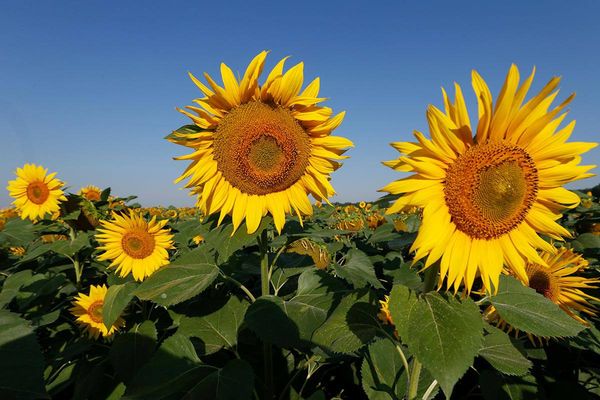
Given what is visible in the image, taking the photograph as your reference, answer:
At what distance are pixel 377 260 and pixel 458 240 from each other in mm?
2952

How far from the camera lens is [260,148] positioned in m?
2.48

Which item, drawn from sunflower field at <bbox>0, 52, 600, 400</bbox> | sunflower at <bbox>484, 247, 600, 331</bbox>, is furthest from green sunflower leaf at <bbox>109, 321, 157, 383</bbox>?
sunflower at <bbox>484, 247, 600, 331</bbox>

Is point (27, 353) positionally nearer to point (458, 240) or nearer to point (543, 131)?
point (458, 240)

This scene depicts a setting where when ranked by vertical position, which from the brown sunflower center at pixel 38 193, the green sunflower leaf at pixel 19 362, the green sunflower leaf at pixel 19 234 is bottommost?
the green sunflower leaf at pixel 19 362

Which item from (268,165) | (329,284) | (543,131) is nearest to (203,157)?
(268,165)

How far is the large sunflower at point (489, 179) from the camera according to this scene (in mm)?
1564

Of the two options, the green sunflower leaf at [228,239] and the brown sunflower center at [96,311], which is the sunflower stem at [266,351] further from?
the brown sunflower center at [96,311]

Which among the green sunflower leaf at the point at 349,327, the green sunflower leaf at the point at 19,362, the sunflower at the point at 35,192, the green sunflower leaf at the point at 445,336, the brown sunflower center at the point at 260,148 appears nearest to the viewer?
the green sunflower leaf at the point at 19,362

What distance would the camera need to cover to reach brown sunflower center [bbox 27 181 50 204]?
4906 millimetres

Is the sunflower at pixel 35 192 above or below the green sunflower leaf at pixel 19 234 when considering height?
above

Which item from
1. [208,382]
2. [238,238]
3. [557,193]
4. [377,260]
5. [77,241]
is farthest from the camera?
[377,260]

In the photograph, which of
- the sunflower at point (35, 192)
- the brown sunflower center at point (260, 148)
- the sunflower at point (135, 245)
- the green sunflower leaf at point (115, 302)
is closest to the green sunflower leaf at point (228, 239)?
the brown sunflower center at point (260, 148)

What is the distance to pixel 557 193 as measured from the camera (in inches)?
68.7

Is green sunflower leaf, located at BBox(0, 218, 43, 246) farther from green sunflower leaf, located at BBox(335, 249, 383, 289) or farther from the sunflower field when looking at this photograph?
green sunflower leaf, located at BBox(335, 249, 383, 289)
